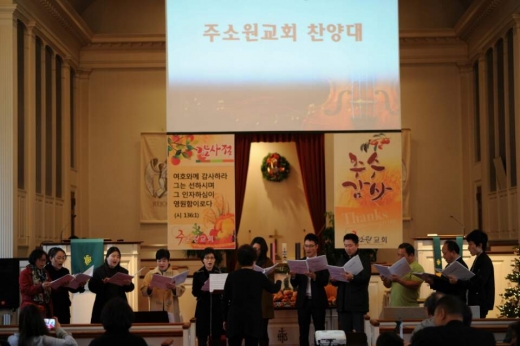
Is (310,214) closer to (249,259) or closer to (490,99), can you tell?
(490,99)

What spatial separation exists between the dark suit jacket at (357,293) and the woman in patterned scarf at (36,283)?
2.81m

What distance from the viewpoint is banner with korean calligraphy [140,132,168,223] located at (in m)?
15.5

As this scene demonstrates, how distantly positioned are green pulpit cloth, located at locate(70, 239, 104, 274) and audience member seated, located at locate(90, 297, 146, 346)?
6430mm

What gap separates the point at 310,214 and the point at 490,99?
3688mm

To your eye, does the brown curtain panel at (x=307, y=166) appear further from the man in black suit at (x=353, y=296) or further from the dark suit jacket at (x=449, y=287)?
the dark suit jacket at (x=449, y=287)

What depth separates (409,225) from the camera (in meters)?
15.4

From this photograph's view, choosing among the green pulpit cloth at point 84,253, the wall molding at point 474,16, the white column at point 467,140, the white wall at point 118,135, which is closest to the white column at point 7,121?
the green pulpit cloth at point 84,253

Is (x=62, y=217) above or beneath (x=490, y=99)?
beneath

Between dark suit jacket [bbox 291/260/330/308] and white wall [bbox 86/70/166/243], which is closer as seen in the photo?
dark suit jacket [bbox 291/260/330/308]

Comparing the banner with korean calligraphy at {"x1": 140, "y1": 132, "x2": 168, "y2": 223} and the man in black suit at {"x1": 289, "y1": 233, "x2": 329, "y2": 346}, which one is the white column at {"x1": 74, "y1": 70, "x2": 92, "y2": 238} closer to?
the banner with korean calligraphy at {"x1": 140, "y1": 132, "x2": 168, "y2": 223}

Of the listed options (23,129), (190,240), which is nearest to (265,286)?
(190,240)

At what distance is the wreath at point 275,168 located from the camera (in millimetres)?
15312

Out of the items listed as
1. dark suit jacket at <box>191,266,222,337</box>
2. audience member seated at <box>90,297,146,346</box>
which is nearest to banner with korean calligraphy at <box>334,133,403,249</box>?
dark suit jacket at <box>191,266,222,337</box>

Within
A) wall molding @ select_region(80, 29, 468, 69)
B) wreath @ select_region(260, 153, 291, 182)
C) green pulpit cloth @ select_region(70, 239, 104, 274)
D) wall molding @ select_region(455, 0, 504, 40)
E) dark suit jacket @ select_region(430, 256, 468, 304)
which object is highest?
wall molding @ select_region(455, 0, 504, 40)
